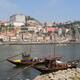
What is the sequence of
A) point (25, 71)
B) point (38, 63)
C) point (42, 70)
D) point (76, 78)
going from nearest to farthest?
1. point (76, 78)
2. point (42, 70)
3. point (25, 71)
4. point (38, 63)

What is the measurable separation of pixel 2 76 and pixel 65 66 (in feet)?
24.7

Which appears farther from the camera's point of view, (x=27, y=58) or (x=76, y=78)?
(x=27, y=58)

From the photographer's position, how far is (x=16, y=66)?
5381 centimetres

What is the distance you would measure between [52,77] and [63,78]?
2082mm

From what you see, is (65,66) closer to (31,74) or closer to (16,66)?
(31,74)

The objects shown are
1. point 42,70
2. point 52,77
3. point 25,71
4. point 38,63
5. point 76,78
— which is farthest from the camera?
point 38,63

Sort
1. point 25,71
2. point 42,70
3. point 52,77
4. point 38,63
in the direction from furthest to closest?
point 38,63 < point 25,71 < point 42,70 < point 52,77

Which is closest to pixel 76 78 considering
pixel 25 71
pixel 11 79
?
pixel 11 79

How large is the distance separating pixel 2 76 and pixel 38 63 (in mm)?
11431

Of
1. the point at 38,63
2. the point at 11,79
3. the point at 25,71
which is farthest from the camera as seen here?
the point at 38,63

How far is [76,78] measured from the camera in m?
28.4

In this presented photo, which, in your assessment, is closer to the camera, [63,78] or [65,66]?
[63,78]

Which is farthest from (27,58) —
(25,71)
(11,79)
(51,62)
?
(11,79)

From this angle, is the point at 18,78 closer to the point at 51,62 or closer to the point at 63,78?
the point at 51,62
